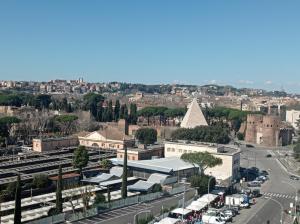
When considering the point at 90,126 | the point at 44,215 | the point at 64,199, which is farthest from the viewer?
the point at 90,126

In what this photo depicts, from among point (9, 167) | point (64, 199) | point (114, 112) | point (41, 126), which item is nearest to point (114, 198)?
point (64, 199)

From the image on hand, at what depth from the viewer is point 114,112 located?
7975 cm

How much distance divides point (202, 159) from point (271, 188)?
22.0 feet

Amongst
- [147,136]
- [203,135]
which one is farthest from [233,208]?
[147,136]

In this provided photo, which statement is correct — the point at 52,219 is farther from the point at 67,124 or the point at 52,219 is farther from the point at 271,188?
the point at 67,124

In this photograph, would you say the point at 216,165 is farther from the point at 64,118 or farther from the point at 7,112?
the point at 7,112

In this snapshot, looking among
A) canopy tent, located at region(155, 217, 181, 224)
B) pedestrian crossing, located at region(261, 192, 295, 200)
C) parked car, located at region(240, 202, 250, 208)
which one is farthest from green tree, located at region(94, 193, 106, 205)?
pedestrian crossing, located at region(261, 192, 295, 200)

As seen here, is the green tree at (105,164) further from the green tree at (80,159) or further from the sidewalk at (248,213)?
the sidewalk at (248,213)

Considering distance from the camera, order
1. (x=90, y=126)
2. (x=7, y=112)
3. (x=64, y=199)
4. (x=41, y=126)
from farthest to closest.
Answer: (x=7, y=112) → (x=90, y=126) → (x=41, y=126) → (x=64, y=199)

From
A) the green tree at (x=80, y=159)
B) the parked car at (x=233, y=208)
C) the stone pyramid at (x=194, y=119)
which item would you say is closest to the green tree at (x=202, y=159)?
the parked car at (x=233, y=208)

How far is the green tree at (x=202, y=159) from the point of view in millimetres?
38125

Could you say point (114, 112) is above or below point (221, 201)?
above

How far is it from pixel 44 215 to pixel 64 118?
3909 cm

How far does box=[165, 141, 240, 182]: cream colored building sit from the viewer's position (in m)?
40.8
